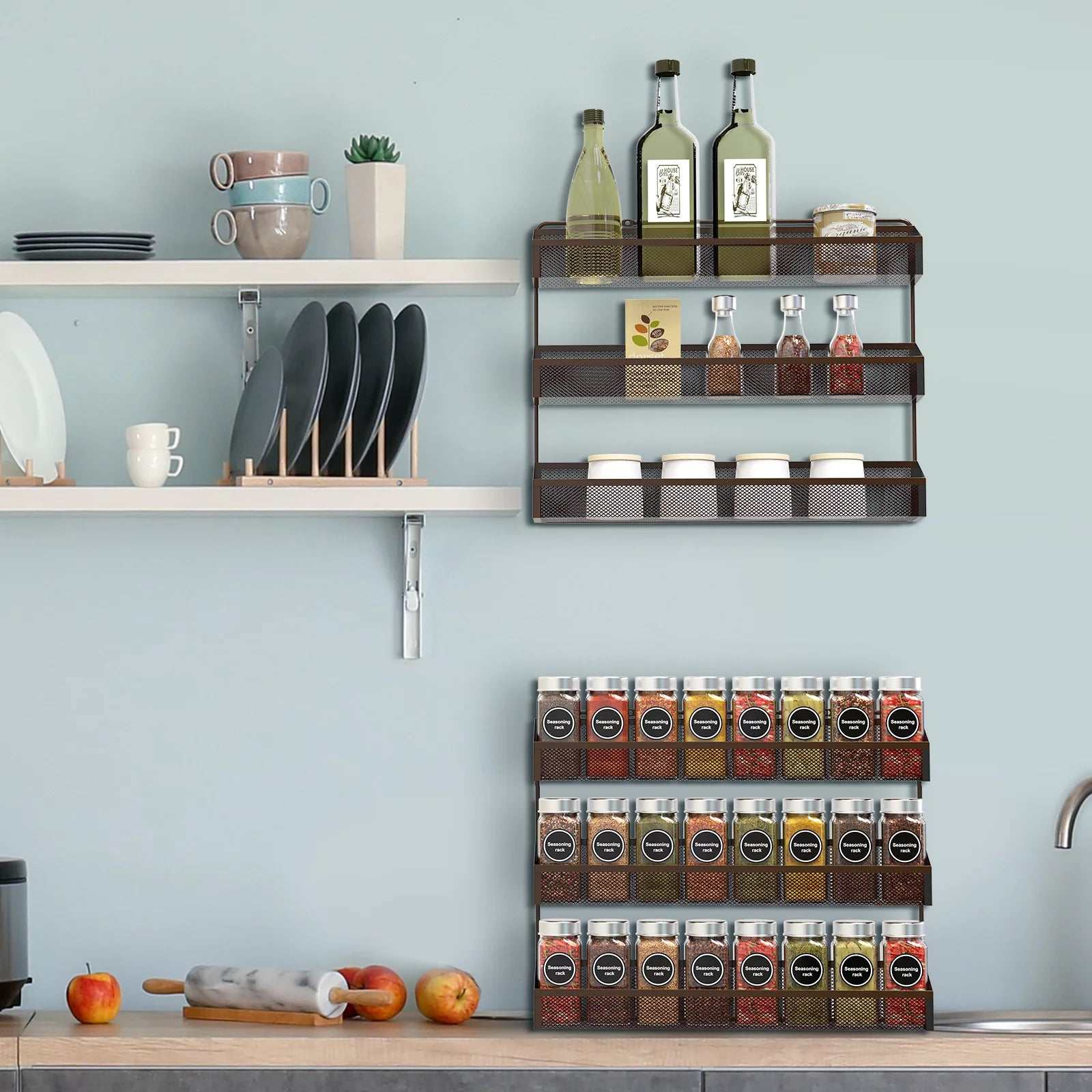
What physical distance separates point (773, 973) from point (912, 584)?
68 centimetres

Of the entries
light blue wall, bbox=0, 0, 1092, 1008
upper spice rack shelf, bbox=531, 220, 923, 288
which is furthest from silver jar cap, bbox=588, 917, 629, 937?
upper spice rack shelf, bbox=531, 220, 923, 288

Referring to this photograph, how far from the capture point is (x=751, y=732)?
88.7 inches

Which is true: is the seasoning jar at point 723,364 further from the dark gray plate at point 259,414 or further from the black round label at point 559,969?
the black round label at point 559,969

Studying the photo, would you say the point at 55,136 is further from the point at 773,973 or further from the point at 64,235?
the point at 773,973

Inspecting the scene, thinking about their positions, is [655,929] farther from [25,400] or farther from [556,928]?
[25,400]

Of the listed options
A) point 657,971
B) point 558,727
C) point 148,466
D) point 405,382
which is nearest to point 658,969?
point 657,971

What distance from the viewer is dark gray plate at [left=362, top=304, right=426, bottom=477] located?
222 centimetres

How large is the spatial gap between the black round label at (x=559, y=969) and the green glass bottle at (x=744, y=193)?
1.10 meters

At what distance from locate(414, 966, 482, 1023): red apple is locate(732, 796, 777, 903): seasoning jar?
1.44 ft

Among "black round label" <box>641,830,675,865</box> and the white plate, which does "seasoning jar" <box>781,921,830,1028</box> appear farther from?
the white plate

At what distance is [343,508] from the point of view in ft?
7.12

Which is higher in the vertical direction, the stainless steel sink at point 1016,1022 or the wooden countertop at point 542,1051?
the wooden countertop at point 542,1051

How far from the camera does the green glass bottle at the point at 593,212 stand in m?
2.29

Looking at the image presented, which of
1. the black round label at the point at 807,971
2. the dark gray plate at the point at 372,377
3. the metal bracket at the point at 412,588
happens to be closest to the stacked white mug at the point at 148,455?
the dark gray plate at the point at 372,377
